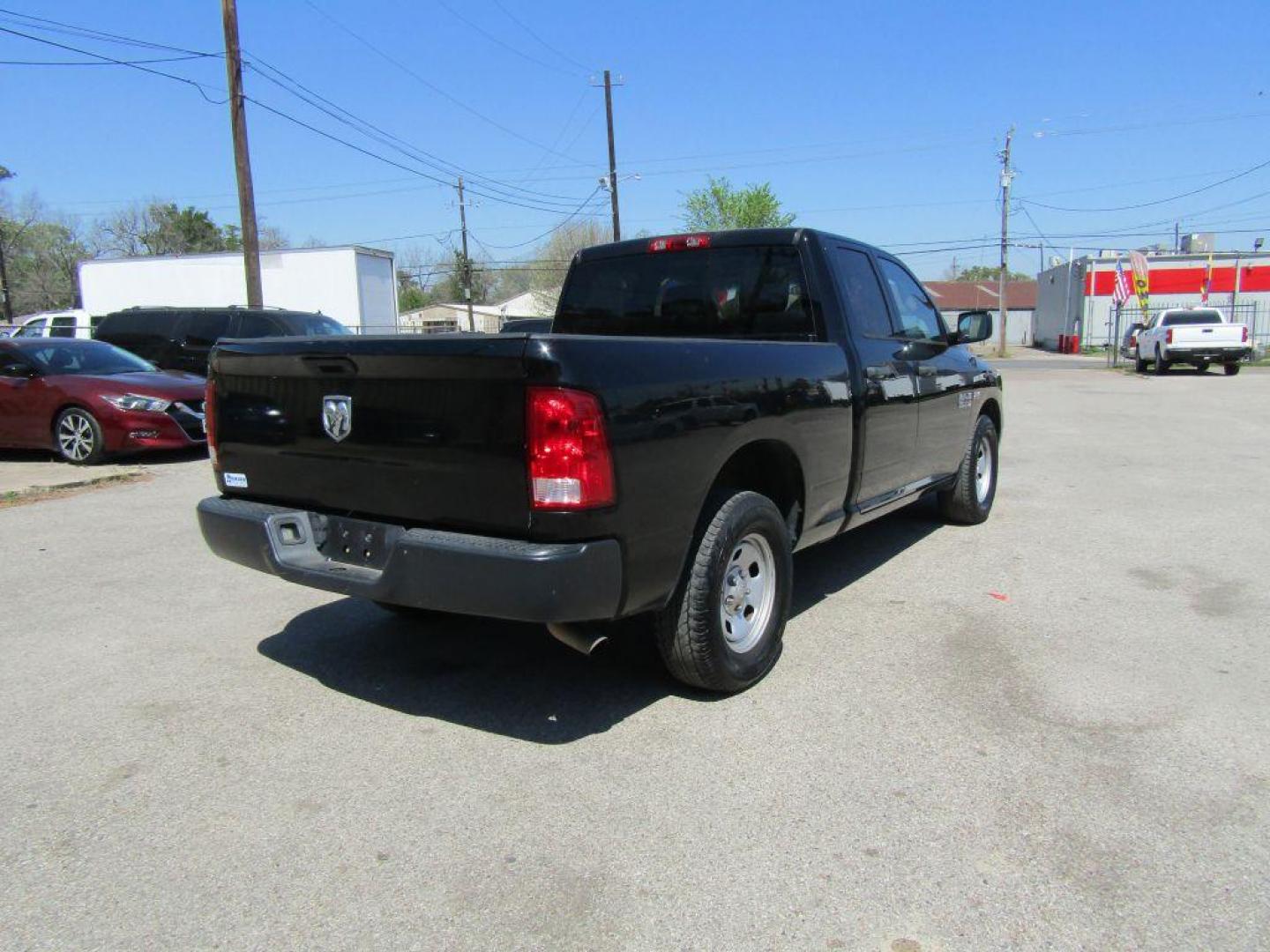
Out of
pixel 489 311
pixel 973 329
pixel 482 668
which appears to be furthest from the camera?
pixel 489 311

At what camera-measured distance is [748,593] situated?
12.6ft

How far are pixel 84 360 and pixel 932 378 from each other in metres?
9.55

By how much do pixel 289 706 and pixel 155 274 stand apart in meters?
28.0

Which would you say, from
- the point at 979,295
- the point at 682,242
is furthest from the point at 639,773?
the point at 979,295

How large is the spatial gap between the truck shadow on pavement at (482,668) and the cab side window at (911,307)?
1.75m

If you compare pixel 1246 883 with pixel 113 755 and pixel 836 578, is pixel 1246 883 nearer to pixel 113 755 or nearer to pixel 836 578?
pixel 836 578

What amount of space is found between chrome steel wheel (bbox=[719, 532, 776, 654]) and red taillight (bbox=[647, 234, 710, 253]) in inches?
71.1

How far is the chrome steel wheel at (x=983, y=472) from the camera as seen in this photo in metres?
6.89

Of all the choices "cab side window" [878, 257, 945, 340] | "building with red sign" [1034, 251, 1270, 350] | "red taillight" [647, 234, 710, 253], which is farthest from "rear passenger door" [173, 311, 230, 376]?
"building with red sign" [1034, 251, 1270, 350]

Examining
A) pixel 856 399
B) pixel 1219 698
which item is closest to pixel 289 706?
pixel 856 399

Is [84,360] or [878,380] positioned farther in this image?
[84,360]

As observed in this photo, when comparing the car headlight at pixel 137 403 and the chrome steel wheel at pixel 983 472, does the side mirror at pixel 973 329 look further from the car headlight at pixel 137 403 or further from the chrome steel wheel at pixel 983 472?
the car headlight at pixel 137 403

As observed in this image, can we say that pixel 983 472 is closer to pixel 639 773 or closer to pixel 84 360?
pixel 639 773

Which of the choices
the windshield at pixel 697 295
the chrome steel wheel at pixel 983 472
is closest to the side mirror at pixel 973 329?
the chrome steel wheel at pixel 983 472
